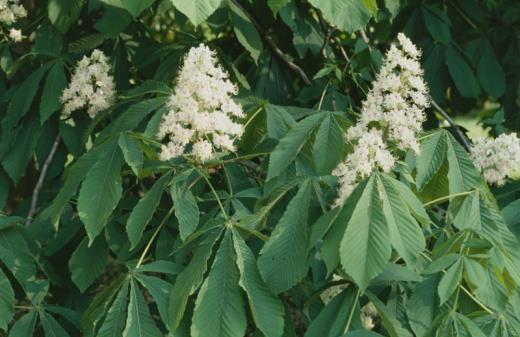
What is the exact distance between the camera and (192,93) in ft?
7.95

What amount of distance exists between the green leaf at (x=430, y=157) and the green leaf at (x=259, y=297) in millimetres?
541

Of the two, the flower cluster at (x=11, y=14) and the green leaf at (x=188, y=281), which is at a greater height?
the flower cluster at (x=11, y=14)

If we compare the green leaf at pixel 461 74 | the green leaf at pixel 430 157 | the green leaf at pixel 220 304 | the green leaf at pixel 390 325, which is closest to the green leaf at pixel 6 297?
the green leaf at pixel 220 304

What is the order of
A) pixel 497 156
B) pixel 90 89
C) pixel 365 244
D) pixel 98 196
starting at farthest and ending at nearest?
pixel 90 89
pixel 497 156
pixel 98 196
pixel 365 244

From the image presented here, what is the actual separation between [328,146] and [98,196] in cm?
65

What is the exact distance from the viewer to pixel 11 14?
353cm

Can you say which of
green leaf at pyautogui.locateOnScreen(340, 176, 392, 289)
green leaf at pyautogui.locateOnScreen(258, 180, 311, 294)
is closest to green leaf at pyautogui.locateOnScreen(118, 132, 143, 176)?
green leaf at pyautogui.locateOnScreen(258, 180, 311, 294)

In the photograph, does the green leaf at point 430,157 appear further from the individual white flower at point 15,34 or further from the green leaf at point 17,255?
the individual white flower at point 15,34

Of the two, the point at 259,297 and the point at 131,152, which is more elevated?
the point at 131,152

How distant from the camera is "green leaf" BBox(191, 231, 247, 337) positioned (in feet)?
6.91

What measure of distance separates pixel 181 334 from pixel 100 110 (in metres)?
1.22

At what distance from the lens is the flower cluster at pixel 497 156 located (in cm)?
270

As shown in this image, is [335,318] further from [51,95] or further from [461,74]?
[461,74]

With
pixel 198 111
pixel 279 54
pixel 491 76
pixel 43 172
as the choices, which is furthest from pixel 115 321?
pixel 491 76
